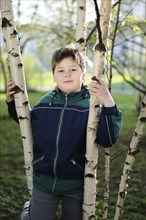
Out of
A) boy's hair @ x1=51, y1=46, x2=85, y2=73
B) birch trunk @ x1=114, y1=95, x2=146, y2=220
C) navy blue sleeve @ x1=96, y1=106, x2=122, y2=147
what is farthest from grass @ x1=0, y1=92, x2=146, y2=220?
boy's hair @ x1=51, y1=46, x2=85, y2=73

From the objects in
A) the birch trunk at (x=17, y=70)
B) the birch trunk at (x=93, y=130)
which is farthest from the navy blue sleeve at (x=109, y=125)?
the birch trunk at (x=17, y=70)

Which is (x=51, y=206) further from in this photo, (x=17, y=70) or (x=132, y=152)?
(x=17, y=70)

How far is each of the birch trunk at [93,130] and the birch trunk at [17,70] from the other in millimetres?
469

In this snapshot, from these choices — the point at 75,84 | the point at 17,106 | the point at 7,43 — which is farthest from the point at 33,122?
the point at 7,43

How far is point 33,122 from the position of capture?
2367mm

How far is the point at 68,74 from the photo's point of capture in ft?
7.22

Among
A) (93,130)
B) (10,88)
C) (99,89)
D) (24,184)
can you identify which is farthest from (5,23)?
(24,184)

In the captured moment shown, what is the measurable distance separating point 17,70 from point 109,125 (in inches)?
28.5

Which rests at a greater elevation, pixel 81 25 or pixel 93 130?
pixel 81 25

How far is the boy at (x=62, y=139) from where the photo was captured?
7.18ft

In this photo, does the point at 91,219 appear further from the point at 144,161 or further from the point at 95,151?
the point at 144,161

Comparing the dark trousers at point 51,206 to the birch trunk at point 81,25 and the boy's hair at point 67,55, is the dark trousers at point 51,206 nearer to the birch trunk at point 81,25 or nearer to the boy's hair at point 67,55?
the boy's hair at point 67,55

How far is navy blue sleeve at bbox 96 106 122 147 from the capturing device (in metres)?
1.95

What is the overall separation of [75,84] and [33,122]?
40cm
